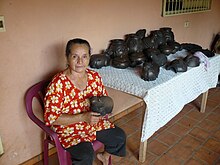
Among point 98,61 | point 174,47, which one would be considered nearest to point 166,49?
point 174,47

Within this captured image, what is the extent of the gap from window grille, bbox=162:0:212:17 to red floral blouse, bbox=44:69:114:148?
5.43 feet

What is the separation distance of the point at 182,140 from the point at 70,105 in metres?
1.26

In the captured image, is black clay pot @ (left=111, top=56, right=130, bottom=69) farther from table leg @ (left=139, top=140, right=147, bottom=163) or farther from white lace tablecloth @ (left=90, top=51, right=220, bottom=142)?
table leg @ (left=139, top=140, right=147, bottom=163)

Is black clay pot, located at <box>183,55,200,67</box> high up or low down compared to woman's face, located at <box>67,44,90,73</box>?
down

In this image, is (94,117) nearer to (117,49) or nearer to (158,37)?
(117,49)

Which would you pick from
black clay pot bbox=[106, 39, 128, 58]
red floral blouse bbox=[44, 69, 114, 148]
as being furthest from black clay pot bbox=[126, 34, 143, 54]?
red floral blouse bbox=[44, 69, 114, 148]

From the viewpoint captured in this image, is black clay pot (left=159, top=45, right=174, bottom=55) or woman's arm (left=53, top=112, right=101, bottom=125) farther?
black clay pot (left=159, top=45, right=174, bottom=55)

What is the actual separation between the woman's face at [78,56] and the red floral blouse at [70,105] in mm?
100

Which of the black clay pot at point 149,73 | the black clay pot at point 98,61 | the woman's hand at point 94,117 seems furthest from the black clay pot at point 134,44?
the woman's hand at point 94,117

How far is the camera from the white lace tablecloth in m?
1.68

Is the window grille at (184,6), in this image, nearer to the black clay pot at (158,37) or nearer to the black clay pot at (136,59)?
A: the black clay pot at (158,37)

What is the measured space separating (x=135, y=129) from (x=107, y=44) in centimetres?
92

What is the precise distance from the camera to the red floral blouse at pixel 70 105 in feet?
4.65

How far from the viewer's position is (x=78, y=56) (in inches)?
57.6
